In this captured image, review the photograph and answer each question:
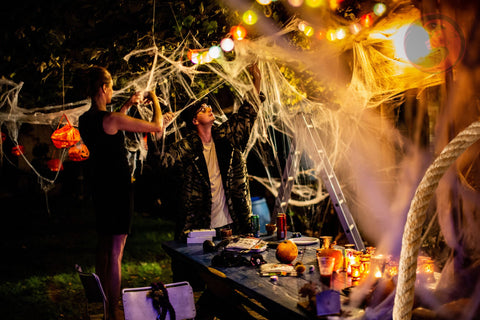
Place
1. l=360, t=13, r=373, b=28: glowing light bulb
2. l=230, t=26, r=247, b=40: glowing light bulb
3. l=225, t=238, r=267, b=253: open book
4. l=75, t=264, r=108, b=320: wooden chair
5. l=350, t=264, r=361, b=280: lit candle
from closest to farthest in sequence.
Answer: l=350, t=264, r=361, b=280: lit candle → l=75, t=264, r=108, b=320: wooden chair → l=225, t=238, r=267, b=253: open book → l=360, t=13, r=373, b=28: glowing light bulb → l=230, t=26, r=247, b=40: glowing light bulb

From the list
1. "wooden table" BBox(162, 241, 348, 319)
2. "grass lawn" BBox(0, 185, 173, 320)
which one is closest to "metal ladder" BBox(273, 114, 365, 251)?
"wooden table" BBox(162, 241, 348, 319)

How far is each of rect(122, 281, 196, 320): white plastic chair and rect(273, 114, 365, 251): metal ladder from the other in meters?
2.16

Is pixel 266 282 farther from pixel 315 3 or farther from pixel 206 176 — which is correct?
pixel 315 3

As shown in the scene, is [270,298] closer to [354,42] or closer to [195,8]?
[354,42]

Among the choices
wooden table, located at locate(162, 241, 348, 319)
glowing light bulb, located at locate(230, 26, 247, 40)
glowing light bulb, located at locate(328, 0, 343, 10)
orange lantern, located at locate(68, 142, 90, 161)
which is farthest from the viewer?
orange lantern, located at locate(68, 142, 90, 161)

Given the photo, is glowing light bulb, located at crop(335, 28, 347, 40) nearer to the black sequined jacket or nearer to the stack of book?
the black sequined jacket

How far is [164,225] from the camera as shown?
429 inches

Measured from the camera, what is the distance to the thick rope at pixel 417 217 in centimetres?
104

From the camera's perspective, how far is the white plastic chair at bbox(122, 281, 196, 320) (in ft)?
7.61

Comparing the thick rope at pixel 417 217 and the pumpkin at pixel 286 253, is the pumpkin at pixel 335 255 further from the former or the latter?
the thick rope at pixel 417 217

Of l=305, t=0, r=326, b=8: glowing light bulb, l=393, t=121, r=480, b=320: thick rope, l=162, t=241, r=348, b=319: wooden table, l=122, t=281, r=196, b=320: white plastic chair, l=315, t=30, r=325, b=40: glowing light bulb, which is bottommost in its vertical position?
l=122, t=281, r=196, b=320: white plastic chair

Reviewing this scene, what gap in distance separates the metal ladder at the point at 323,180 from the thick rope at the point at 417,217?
2976mm

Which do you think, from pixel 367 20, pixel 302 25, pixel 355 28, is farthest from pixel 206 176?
pixel 367 20

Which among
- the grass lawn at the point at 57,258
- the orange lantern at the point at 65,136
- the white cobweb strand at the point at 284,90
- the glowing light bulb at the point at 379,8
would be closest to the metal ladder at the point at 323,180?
the white cobweb strand at the point at 284,90
